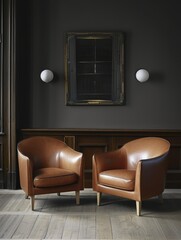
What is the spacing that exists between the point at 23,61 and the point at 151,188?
250cm

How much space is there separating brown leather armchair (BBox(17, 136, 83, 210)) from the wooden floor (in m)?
0.22

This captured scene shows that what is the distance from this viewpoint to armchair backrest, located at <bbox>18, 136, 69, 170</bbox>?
184 inches

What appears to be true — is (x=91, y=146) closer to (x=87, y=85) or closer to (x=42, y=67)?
(x=87, y=85)

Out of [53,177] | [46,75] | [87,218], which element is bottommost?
[87,218]

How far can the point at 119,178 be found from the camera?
417 cm

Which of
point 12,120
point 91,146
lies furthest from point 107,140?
point 12,120

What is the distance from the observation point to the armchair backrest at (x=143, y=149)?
4.47 meters

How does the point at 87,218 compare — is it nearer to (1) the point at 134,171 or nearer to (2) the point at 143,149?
(1) the point at 134,171

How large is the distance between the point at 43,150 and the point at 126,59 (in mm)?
1700

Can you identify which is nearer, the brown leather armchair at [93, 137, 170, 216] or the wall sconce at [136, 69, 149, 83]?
the brown leather armchair at [93, 137, 170, 216]

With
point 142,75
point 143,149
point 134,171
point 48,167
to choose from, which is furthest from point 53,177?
point 142,75

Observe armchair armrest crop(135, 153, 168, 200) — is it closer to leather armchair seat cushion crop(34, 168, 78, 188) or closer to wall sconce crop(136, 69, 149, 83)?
leather armchair seat cushion crop(34, 168, 78, 188)

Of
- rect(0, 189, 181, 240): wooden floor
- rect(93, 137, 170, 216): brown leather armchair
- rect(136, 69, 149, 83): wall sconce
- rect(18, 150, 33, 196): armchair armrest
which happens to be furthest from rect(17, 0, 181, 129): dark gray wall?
rect(18, 150, 33, 196): armchair armrest

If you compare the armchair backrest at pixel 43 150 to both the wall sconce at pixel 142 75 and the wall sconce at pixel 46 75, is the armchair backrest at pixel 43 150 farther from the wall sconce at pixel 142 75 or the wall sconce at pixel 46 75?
the wall sconce at pixel 142 75
